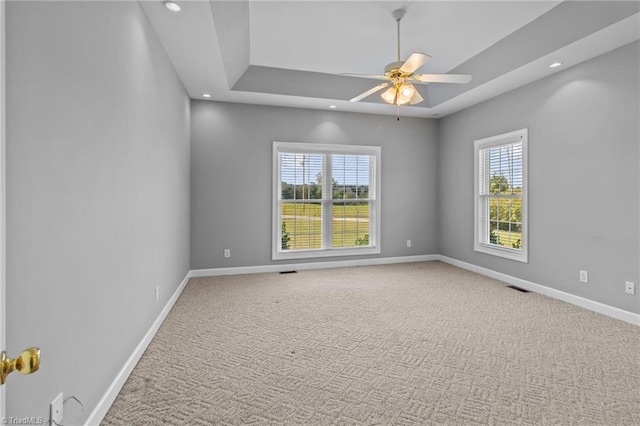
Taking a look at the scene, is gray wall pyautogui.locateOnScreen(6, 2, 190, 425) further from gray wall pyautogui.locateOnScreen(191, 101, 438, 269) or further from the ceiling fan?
gray wall pyautogui.locateOnScreen(191, 101, 438, 269)

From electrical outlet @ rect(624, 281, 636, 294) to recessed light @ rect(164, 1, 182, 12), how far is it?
4.60 meters

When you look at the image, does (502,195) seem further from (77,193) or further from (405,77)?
(77,193)

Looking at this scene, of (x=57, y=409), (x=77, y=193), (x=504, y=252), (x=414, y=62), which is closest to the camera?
(x=57, y=409)

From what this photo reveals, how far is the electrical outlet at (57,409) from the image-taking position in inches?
52.2

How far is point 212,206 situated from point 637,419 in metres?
4.67

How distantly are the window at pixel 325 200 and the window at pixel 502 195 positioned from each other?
158 centimetres

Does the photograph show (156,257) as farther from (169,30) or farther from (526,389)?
(526,389)

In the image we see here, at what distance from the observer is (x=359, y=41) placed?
3.69 metres

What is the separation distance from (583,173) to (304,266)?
3752 millimetres

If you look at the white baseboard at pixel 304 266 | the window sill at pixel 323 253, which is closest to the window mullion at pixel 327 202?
the window sill at pixel 323 253

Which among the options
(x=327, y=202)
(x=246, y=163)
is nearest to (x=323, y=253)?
(x=327, y=202)

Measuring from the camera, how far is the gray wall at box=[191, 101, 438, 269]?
4.84 meters

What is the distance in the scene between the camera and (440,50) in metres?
3.93

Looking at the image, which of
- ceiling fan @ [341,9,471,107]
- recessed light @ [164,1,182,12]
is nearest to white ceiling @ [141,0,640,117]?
recessed light @ [164,1,182,12]
